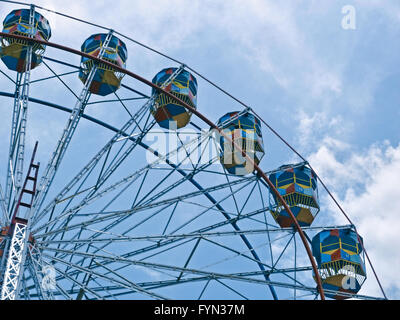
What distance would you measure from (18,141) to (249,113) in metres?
7.91

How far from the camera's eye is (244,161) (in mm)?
18516

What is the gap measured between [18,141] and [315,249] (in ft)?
30.1

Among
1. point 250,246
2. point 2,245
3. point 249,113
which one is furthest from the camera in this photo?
point 250,246

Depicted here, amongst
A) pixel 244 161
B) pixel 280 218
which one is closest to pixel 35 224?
pixel 244 161

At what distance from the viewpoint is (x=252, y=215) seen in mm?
19531
